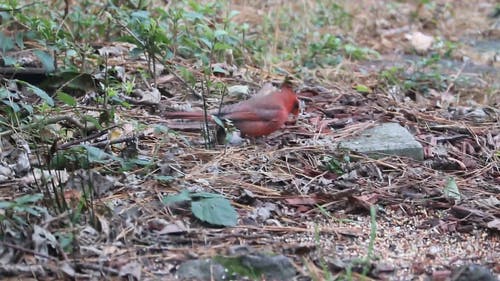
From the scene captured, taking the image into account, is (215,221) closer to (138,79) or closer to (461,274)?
(461,274)

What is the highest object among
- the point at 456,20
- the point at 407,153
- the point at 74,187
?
the point at 74,187

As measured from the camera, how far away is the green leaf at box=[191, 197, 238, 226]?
276cm

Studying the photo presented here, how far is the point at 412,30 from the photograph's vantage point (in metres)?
7.02

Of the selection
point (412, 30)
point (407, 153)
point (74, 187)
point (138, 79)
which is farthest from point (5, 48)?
point (412, 30)

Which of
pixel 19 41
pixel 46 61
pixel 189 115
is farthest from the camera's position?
pixel 19 41

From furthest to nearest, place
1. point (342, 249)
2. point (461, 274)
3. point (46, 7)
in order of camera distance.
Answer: point (46, 7), point (342, 249), point (461, 274)

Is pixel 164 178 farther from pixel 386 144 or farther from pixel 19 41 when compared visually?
pixel 19 41

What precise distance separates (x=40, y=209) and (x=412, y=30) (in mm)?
5042

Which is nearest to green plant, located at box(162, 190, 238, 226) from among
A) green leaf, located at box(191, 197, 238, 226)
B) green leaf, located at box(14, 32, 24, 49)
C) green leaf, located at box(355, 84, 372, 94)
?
green leaf, located at box(191, 197, 238, 226)

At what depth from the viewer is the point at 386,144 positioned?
12.1ft

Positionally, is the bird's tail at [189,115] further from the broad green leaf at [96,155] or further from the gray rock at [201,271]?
the gray rock at [201,271]

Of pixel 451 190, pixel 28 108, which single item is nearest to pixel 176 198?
pixel 28 108

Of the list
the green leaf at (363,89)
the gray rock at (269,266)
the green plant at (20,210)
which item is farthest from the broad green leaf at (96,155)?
the green leaf at (363,89)

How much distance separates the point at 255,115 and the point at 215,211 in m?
0.94
